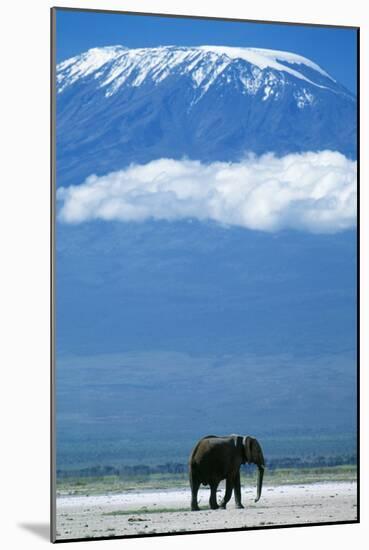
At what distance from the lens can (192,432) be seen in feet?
37.7

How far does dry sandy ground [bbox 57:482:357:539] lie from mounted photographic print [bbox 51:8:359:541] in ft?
0.04

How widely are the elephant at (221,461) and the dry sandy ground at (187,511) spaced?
0.21 feet

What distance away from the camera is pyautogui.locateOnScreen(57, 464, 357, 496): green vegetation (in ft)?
36.7

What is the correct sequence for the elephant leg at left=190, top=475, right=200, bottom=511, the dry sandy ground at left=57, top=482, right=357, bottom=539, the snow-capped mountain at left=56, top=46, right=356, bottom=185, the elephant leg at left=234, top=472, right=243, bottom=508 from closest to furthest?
the dry sandy ground at left=57, top=482, right=357, bottom=539
the snow-capped mountain at left=56, top=46, right=356, bottom=185
the elephant leg at left=190, top=475, right=200, bottom=511
the elephant leg at left=234, top=472, right=243, bottom=508

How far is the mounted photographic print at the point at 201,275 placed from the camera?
1119 centimetres

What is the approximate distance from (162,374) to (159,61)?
2.35 metres

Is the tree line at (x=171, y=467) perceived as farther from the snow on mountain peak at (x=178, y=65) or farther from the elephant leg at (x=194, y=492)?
the snow on mountain peak at (x=178, y=65)

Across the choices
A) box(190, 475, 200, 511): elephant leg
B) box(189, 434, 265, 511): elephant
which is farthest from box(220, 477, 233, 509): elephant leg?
box(190, 475, 200, 511): elephant leg

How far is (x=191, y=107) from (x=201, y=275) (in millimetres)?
1288

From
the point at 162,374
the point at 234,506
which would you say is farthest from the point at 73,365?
the point at 234,506

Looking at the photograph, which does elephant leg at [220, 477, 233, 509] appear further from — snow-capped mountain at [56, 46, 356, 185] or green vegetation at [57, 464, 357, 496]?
snow-capped mountain at [56, 46, 356, 185]
